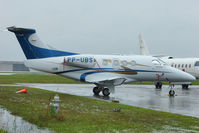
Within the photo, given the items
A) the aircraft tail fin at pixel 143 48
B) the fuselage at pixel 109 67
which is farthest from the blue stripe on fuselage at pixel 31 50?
the aircraft tail fin at pixel 143 48

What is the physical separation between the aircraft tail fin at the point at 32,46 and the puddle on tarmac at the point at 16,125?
34.8 feet

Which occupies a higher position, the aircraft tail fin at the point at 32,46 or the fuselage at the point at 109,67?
the aircraft tail fin at the point at 32,46

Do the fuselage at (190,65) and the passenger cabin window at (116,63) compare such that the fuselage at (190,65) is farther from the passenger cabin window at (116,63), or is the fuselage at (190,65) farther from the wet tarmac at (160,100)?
the passenger cabin window at (116,63)

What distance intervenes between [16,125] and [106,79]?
484 inches

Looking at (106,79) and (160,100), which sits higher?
(106,79)

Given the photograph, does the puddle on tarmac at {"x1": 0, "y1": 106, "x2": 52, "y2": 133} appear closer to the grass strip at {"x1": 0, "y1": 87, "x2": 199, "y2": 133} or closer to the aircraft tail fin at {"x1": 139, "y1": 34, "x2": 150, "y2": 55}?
the grass strip at {"x1": 0, "y1": 87, "x2": 199, "y2": 133}

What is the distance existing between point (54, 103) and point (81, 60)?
10949mm

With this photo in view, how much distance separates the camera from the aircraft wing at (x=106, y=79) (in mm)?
21516

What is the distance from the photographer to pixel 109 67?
73.0 ft

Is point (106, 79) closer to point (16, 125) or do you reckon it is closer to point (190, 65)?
point (16, 125)

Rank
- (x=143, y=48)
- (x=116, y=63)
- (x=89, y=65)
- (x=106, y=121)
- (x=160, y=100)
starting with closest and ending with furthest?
(x=106, y=121) < (x=160, y=100) < (x=89, y=65) < (x=116, y=63) < (x=143, y=48)

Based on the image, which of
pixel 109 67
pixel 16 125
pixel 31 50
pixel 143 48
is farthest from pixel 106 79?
pixel 143 48

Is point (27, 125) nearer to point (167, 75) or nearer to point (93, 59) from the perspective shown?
point (93, 59)

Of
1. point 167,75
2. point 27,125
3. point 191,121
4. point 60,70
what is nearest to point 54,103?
point 27,125
